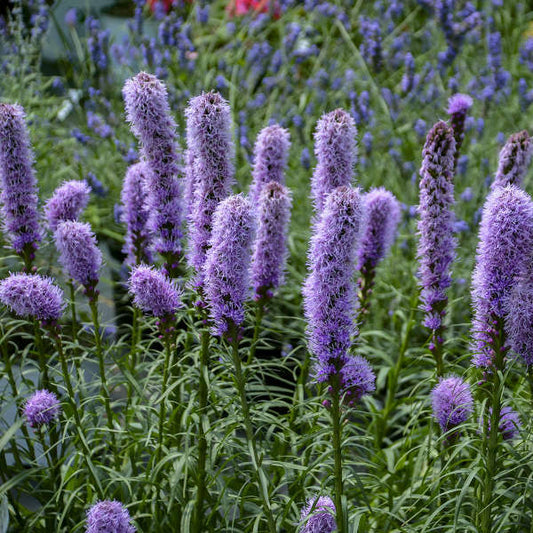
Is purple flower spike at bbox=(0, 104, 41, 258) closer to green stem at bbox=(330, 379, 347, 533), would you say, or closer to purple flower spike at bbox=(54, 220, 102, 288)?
purple flower spike at bbox=(54, 220, 102, 288)

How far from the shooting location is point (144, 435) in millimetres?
3064

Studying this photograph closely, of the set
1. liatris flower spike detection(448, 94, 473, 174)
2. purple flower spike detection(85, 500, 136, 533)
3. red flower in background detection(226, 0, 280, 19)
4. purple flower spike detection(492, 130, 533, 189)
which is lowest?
purple flower spike detection(85, 500, 136, 533)

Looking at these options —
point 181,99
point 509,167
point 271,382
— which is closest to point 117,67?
point 181,99

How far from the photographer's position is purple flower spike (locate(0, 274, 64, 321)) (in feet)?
8.24

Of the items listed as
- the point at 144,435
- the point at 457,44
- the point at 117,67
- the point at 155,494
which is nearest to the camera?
the point at 155,494

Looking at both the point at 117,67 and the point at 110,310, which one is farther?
the point at 117,67

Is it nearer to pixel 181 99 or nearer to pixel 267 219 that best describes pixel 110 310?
pixel 181 99

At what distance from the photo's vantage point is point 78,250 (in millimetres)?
2744

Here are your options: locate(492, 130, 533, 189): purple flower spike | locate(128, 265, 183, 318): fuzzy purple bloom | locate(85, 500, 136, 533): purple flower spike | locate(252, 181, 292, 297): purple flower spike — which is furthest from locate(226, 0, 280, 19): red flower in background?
locate(85, 500, 136, 533): purple flower spike

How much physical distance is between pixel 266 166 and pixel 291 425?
3.36 feet

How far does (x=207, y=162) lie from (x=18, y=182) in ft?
2.65

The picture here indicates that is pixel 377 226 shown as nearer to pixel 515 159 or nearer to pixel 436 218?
pixel 436 218

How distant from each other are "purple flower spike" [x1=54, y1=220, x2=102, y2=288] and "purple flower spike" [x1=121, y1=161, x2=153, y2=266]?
35cm

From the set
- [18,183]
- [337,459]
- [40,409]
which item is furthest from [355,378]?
[18,183]
